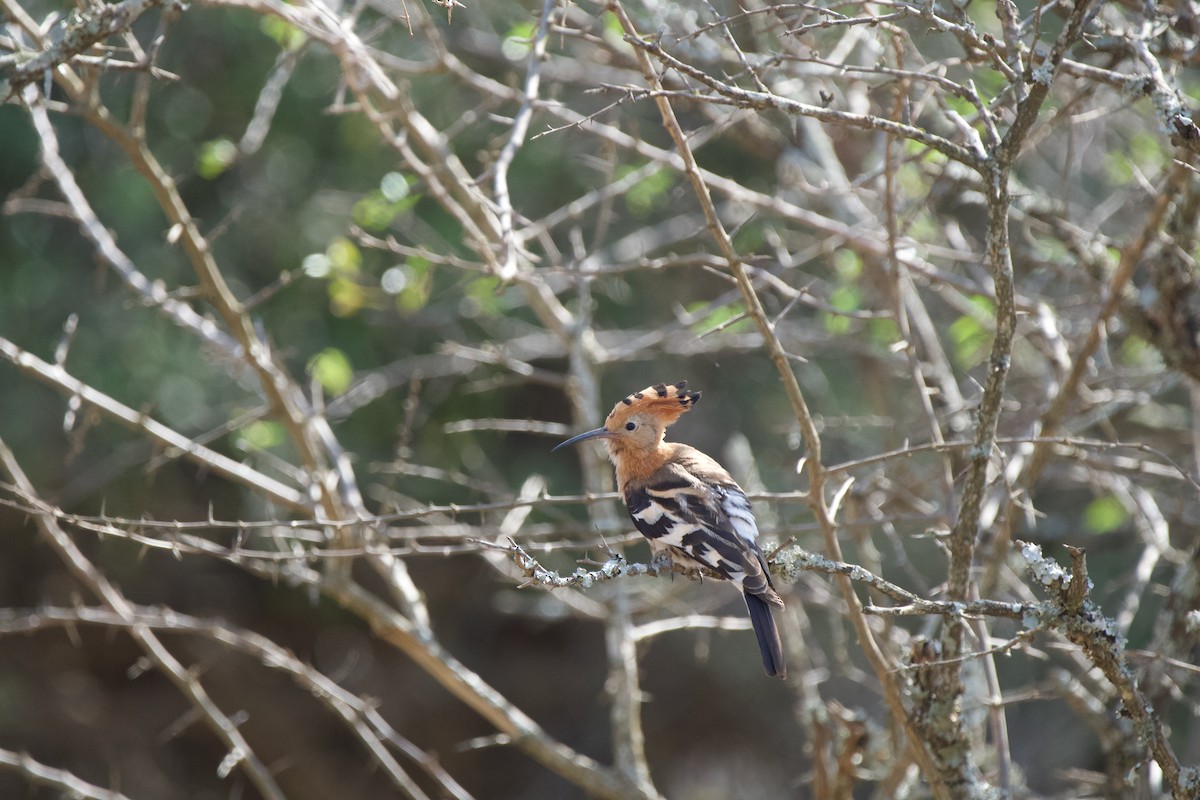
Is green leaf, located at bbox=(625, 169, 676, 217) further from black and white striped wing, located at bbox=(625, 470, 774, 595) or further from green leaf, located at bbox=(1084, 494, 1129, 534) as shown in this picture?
green leaf, located at bbox=(1084, 494, 1129, 534)

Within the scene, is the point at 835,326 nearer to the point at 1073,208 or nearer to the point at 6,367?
the point at 1073,208

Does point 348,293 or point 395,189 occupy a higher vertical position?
point 395,189

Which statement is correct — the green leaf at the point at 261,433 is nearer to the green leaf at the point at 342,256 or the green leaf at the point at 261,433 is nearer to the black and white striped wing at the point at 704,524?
the green leaf at the point at 342,256

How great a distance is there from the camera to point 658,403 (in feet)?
13.1

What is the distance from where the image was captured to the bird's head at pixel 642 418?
3949 mm

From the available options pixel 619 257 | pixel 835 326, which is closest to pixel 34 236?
pixel 619 257

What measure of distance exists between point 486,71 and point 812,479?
5217mm

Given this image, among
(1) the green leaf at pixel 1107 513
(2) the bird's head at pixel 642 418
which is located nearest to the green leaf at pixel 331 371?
(2) the bird's head at pixel 642 418

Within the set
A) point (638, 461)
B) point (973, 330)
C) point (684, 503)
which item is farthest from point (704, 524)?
point (973, 330)

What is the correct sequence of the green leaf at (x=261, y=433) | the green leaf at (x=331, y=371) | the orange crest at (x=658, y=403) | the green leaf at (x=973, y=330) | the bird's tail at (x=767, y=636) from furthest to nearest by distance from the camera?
the green leaf at (x=331, y=371)
the green leaf at (x=973, y=330)
the green leaf at (x=261, y=433)
the orange crest at (x=658, y=403)
the bird's tail at (x=767, y=636)

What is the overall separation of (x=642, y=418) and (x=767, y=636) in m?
1.08

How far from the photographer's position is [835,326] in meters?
5.11

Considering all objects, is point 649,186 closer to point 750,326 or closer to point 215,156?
point 750,326

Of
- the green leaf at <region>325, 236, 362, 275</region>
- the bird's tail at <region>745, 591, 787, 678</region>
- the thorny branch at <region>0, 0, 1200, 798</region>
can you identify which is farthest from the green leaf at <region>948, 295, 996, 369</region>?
the green leaf at <region>325, 236, 362, 275</region>
